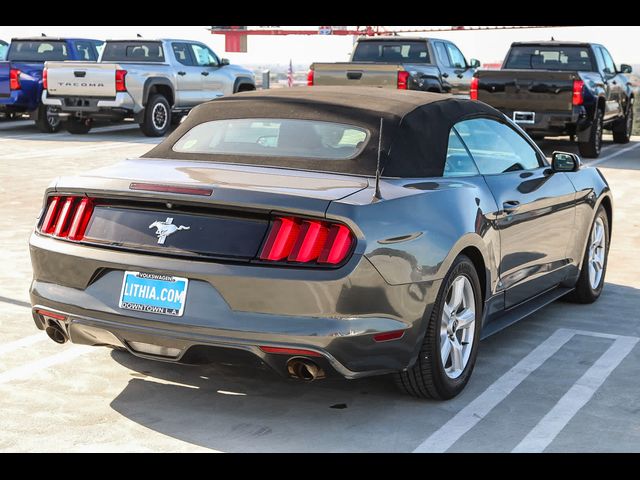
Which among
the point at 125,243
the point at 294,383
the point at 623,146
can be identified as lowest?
the point at 623,146

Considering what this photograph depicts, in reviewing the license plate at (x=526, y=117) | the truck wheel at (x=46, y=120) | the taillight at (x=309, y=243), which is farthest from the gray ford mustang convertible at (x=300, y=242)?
the truck wheel at (x=46, y=120)

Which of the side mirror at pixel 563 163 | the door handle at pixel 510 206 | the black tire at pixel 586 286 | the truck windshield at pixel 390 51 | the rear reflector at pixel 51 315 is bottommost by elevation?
the black tire at pixel 586 286

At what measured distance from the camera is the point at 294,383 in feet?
17.5

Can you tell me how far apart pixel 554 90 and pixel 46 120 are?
10201 millimetres

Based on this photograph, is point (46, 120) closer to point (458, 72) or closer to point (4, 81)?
point (4, 81)

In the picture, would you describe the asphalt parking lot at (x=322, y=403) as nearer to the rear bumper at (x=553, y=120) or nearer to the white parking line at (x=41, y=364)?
the white parking line at (x=41, y=364)

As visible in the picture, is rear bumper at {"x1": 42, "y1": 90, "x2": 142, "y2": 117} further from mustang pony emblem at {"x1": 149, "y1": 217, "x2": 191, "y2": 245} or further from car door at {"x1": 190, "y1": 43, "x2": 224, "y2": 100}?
mustang pony emblem at {"x1": 149, "y1": 217, "x2": 191, "y2": 245}

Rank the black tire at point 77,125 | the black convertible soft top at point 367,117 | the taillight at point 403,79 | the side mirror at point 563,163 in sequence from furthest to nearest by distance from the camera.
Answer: the black tire at point 77,125
the taillight at point 403,79
the side mirror at point 563,163
the black convertible soft top at point 367,117

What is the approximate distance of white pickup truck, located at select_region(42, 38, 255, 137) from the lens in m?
19.5

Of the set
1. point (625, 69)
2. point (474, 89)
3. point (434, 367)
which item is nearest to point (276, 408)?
point (434, 367)

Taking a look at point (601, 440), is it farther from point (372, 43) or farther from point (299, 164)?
point (372, 43)

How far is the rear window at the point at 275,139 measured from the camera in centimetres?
521
